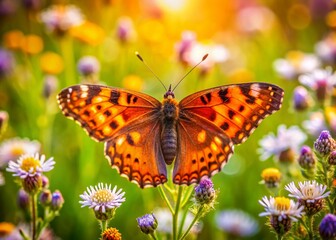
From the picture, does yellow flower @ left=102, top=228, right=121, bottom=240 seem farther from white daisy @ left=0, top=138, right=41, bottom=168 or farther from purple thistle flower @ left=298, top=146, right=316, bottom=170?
white daisy @ left=0, top=138, right=41, bottom=168

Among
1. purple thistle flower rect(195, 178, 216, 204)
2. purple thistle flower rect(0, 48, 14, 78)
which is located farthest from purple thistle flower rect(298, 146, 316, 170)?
purple thistle flower rect(0, 48, 14, 78)

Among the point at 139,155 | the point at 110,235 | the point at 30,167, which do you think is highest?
the point at 139,155

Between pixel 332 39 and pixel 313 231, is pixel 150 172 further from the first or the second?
pixel 332 39

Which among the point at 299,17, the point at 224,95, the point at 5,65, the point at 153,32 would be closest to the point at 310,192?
the point at 224,95

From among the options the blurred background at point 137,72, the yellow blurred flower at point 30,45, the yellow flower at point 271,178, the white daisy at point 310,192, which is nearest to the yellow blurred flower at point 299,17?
the blurred background at point 137,72

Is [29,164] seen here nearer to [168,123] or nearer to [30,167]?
[30,167]

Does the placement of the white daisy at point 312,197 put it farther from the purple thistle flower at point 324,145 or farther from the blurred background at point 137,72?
the blurred background at point 137,72
